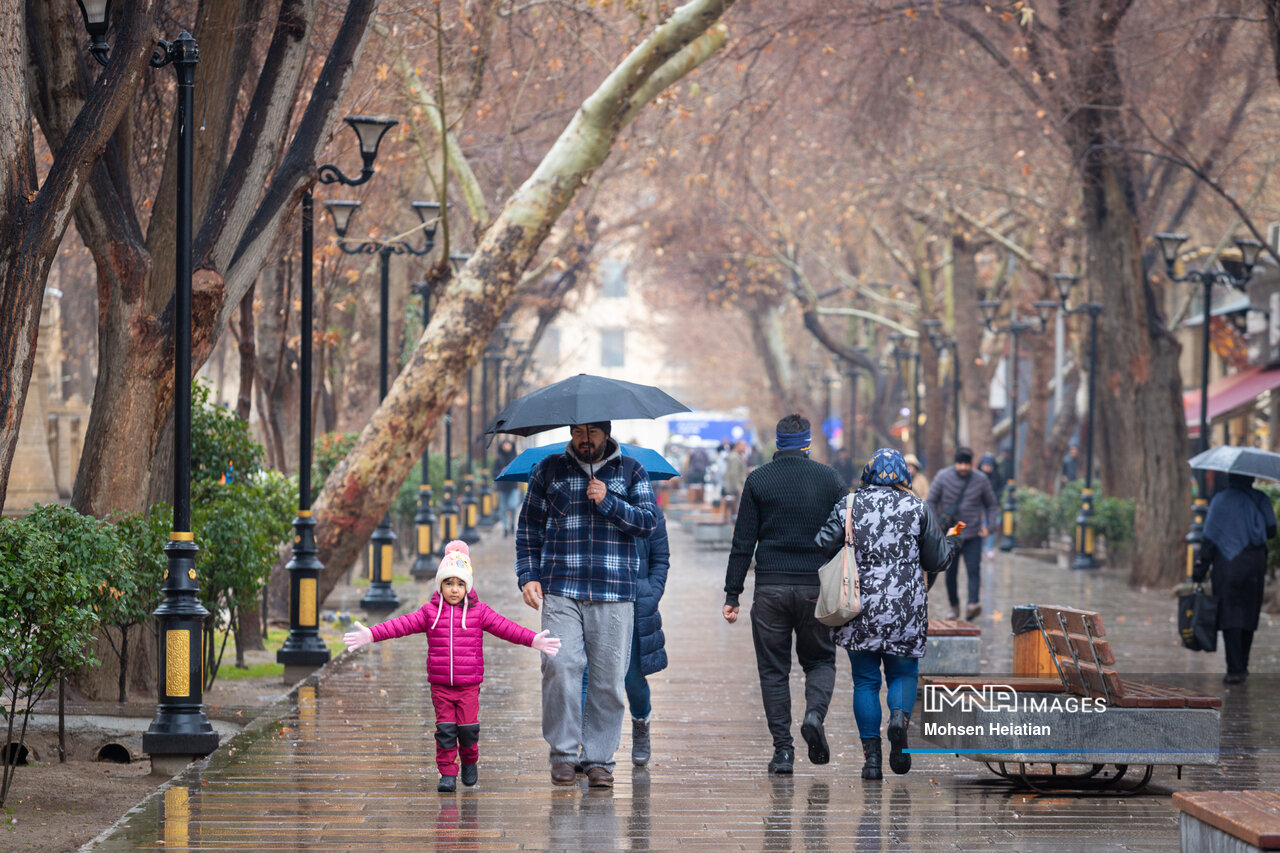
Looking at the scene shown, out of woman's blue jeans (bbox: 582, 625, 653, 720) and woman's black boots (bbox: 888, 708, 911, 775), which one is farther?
woman's blue jeans (bbox: 582, 625, 653, 720)

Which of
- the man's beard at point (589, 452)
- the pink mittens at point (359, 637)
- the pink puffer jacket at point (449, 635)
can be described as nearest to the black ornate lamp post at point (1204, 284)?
the man's beard at point (589, 452)

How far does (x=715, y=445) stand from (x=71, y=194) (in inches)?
2035

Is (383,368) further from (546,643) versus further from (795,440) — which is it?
(546,643)

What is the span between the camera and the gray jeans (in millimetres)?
8250

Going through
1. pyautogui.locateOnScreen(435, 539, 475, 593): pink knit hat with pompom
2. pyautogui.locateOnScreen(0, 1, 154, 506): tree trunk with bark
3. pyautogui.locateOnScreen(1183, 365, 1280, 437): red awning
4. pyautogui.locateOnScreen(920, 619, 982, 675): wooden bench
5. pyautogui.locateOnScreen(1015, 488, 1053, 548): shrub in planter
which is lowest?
pyautogui.locateOnScreen(920, 619, 982, 675): wooden bench

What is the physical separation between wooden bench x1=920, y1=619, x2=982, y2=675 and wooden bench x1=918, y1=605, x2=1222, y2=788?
3.45 meters

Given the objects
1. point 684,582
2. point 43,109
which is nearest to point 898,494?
point 43,109

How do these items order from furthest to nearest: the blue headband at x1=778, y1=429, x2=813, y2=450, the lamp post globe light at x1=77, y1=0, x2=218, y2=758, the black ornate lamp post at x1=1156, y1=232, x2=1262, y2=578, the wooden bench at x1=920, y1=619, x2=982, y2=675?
the black ornate lamp post at x1=1156, y1=232, x2=1262, y2=578 → the wooden bench at x1=920, y1=619, x2=982, y2=675 → the lamp post globe light at x1=77, y1=0, x2=218, y2=758 → the blue headband at x1=778, y1=429, x2=813, y2=450

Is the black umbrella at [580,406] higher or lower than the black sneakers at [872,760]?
higher

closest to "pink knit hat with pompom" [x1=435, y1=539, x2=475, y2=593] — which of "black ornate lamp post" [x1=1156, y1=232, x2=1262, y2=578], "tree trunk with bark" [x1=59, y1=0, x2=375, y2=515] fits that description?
"tree trunk with bark" [x1=59, y1=0, x2=375, y2=515]

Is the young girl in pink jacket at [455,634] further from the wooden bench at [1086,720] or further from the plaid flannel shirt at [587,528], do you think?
the wooden bench at [1086,720]

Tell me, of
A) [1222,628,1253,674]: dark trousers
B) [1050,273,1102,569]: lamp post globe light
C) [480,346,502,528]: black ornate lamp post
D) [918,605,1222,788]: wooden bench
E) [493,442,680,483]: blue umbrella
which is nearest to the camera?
[918,605,1222,788]: wooden bench

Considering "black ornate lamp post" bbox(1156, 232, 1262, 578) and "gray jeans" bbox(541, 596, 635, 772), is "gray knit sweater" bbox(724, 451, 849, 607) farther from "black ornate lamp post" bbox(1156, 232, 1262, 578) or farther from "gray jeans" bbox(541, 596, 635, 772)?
"black ornate lamp post" bbox(1156, 232, 1262, 578)

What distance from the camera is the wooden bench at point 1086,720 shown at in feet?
26.9
